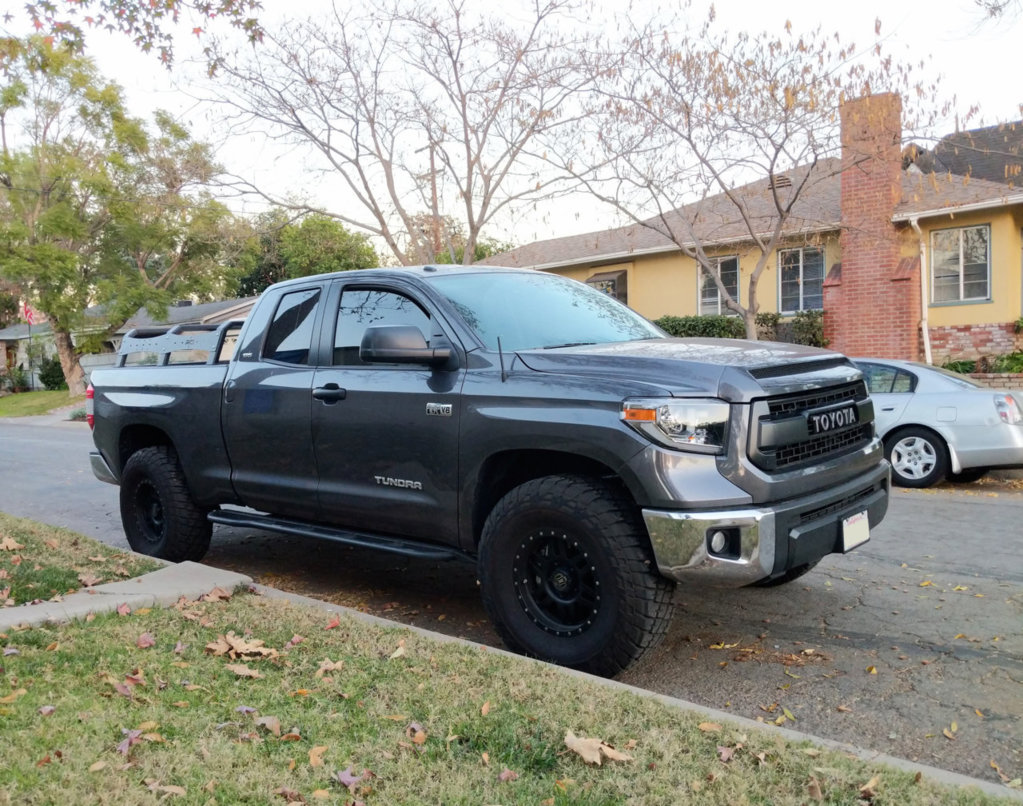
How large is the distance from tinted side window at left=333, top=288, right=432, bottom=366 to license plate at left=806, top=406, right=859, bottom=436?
2182 millimetres

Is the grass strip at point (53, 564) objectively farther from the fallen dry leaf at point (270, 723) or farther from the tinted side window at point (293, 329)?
the fallen dry leaf at point (270, 723)

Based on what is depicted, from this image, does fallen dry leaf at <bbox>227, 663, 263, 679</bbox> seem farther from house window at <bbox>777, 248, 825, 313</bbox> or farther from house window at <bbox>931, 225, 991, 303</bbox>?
house window at <bbox>777, 248, 825, 313</bbox>

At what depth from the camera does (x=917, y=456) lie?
31.3 feet

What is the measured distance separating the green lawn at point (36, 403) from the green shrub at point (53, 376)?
339 centimetres

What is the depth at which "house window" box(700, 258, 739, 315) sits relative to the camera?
2159cm

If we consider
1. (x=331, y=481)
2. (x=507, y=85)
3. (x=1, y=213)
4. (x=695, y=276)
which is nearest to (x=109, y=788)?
(x=331, y=481)

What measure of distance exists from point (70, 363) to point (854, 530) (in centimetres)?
3701

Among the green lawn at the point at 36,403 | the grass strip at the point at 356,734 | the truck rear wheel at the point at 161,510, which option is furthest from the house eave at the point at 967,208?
the green lawn at the point at 36,403

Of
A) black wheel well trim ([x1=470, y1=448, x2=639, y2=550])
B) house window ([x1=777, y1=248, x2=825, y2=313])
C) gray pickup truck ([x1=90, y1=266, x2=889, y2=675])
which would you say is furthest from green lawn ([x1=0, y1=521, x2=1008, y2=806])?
house window ([x1=777, y1=248, x2=825, y2=313])

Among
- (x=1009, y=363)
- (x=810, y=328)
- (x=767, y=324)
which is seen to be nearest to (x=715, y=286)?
(x=767, y=324)

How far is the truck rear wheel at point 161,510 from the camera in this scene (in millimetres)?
6250

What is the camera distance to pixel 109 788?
9.00 ft

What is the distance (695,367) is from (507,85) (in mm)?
15848

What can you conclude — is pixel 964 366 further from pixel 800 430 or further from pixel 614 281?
pixel 800 430
